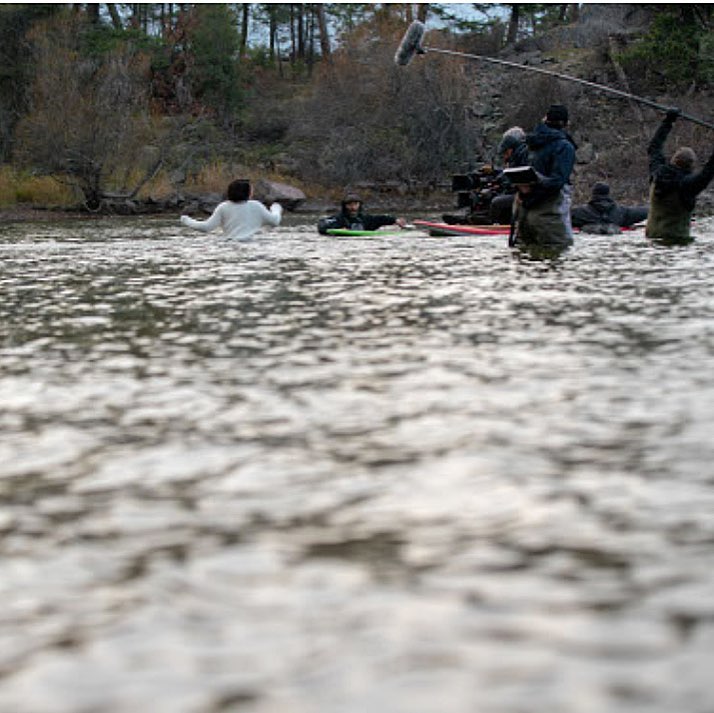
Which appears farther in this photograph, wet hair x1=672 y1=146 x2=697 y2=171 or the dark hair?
the dark hair

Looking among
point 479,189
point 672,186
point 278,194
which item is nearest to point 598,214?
point 479,189

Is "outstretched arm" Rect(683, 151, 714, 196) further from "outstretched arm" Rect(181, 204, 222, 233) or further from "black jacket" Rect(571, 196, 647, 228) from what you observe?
"outstretched arm" Rect(181, 204, 222, 233)

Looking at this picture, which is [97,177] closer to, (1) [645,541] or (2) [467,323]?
(2) [467,323]

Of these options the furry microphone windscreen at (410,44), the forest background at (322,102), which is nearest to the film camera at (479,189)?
the furry microphone windscreen at (410,44)

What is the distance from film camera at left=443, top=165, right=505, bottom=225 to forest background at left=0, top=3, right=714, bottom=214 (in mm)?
15599

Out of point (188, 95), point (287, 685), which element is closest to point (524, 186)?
point (287, 685)

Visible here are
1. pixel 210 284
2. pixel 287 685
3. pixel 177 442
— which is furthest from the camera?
pixel 210 284

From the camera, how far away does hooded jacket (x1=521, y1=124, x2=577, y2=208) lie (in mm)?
13516

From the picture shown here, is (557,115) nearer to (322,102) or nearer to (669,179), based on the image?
(669,179)

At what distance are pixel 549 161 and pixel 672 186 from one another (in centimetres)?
179

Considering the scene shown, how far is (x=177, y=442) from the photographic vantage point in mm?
4125

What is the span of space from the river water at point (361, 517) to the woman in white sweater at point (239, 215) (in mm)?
8491

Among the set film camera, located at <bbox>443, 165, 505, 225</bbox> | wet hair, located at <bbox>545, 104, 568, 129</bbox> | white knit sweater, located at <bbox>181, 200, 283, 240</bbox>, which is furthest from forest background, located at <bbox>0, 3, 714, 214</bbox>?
wet hair, located at <bbox>545, 104, 568, 129</bbox>

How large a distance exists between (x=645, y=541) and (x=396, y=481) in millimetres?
830
